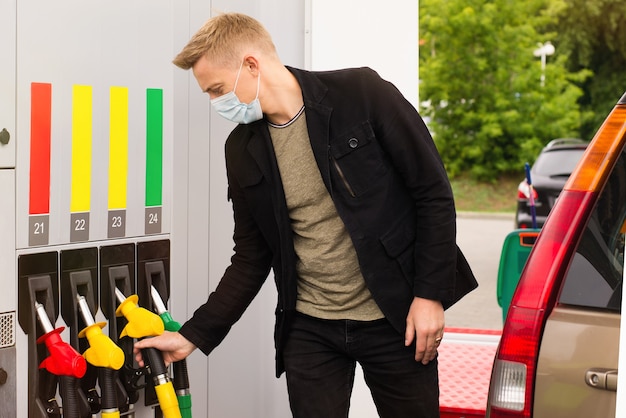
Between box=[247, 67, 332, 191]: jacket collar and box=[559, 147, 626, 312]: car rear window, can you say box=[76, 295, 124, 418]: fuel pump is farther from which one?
box=[559, 147, 626, 312]: car rear window

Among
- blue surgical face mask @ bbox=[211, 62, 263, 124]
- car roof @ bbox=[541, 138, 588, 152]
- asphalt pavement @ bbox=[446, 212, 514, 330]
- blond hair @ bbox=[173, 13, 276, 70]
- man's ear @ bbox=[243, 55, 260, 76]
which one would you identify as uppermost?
car roof @ bbox=[541, 138, 588, 152]

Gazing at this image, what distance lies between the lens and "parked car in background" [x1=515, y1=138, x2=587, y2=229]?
11164mm

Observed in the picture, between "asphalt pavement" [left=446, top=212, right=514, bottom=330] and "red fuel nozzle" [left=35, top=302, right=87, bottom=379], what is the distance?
7.93m

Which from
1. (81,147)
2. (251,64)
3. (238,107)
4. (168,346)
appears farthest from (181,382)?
(251,64)

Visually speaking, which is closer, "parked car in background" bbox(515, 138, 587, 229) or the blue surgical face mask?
the blue surgical face mask

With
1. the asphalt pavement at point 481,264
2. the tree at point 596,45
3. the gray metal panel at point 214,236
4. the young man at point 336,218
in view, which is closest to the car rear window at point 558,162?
the asphalt pavement at point 481,264

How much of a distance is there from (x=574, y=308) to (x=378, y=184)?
0.62 meters

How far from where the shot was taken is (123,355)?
2.61 meters

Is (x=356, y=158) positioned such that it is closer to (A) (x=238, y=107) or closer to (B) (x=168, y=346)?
(A) (x=238, y=107)

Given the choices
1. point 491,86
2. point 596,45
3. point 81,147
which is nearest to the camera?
point 81,147

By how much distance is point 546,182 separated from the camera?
11.3m

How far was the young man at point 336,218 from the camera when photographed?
8.20ft

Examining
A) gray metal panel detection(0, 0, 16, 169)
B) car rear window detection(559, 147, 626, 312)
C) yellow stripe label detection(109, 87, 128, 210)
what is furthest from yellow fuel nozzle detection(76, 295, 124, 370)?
car rear window detection(559, 147, 626, 312)

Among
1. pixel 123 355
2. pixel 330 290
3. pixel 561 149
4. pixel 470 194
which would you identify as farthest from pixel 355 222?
pixel 470 194
